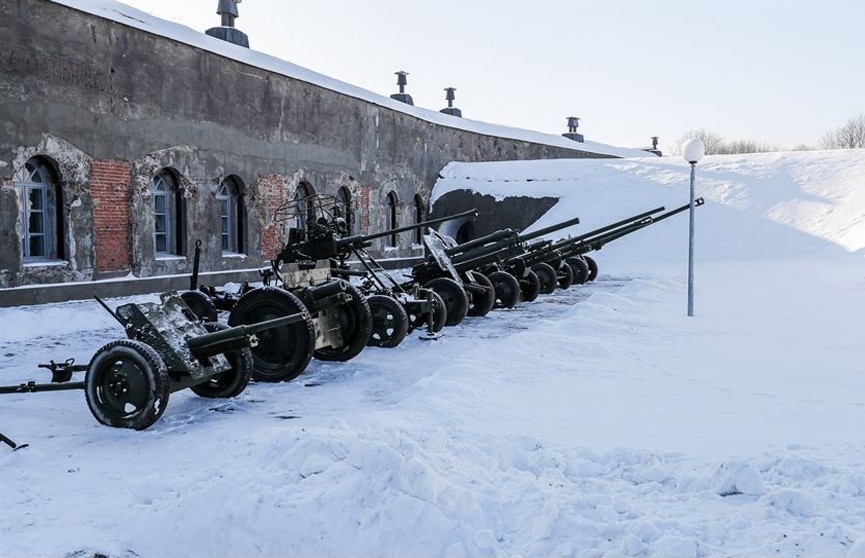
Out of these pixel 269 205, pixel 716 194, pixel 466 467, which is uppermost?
pixel 716 194

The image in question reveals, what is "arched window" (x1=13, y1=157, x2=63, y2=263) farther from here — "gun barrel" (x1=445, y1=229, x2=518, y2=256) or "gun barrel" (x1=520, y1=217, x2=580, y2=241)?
"gun barrel" (x1=520, y1=217, x2=580, y2=241)

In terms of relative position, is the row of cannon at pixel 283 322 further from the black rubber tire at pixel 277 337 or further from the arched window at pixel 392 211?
the arched window at pixel 392 211

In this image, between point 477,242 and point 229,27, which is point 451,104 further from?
point 477,242

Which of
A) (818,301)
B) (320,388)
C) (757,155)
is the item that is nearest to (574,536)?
(320,388)

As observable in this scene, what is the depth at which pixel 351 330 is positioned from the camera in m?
7.70

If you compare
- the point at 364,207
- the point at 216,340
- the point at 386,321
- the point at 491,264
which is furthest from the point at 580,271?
the point at 216,340

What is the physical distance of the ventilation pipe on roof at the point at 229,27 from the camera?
66.6 feet

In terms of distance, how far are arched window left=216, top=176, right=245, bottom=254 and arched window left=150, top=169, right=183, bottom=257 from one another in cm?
148

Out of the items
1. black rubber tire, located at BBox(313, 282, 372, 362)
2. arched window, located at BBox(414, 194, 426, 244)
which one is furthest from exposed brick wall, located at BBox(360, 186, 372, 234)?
black rubber tire, located at BBox(313, 282, 372, 362)

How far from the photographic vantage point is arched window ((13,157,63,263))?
11.2 m

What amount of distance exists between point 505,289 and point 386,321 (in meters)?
4.07

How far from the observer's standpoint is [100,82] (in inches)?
474

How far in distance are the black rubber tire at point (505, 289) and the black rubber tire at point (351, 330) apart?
4.90 meters

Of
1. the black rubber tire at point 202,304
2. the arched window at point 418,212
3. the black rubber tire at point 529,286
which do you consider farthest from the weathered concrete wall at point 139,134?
the black rubber tire at point 529,286
